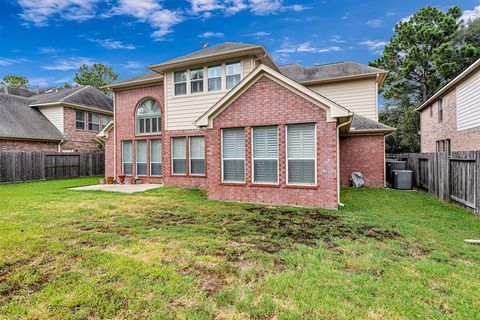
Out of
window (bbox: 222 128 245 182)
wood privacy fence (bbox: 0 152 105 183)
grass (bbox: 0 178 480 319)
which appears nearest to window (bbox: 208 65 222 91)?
window (bbox: 222 128 245 182)

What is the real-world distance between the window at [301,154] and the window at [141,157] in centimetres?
934

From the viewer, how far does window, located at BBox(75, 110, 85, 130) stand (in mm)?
21047

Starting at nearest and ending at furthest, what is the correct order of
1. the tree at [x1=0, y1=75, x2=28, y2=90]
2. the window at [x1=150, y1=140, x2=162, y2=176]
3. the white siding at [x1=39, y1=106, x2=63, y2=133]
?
the window at [x1=150, y1=140, x2=162, y2=176]
the white siding at [x1=39, y1=106, x2=63, y2=133]
the tree at [x1=0, y1=75, x2=28, y2=90]

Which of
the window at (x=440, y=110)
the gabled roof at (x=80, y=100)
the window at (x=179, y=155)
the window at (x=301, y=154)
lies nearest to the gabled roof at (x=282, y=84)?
the window at (x=301, y=154)

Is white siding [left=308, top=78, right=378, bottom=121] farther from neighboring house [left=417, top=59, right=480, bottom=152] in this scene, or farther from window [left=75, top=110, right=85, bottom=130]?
window [left=75, top=110, right=85, bottom=130]

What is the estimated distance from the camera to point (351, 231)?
5.50m

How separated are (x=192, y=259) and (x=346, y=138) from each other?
445 inches

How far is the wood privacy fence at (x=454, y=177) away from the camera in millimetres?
6715

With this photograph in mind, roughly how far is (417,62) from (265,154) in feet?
88.6

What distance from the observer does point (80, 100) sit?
2130 cm

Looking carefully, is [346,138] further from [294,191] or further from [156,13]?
[156,13]

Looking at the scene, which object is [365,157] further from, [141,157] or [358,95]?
[141,157]

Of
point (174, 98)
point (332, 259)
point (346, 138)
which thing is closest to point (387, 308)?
point (332, 259)

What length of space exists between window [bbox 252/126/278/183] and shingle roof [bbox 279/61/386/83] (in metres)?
8.27
